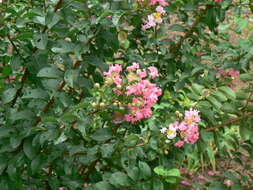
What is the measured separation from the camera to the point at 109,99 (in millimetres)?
1334

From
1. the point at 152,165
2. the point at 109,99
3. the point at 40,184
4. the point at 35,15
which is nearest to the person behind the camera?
the point at 109,99

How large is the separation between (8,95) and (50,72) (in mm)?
258

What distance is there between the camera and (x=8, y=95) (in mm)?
1567

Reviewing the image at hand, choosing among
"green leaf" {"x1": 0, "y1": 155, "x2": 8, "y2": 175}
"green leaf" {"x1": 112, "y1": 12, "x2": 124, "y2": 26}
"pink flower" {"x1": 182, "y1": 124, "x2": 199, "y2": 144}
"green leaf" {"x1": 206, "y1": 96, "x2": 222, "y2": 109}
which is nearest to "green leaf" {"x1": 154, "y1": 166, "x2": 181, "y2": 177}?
"pink flower" {"x1": 182, "y1": 124, "x2": 199, "y2": 144}

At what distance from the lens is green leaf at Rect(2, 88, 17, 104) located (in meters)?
1.55

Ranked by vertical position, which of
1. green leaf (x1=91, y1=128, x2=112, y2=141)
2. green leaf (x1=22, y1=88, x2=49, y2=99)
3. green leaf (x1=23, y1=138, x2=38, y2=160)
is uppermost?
green leaf (x1=22, y1=88, x2=49, y2=99)

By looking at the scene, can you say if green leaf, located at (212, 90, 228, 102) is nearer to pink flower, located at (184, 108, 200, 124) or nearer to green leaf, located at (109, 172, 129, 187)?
pink flower, located at (184, 108, 200, 124)

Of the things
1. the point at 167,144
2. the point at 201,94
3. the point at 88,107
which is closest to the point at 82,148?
the point at 88,107

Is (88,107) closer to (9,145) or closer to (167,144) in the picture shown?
(167,144)

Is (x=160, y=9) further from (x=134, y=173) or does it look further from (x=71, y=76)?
(x=134, y=173)

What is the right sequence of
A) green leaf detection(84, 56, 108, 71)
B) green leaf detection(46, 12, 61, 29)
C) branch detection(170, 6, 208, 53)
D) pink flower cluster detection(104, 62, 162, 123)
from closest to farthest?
1. pink flower cluster detection(104, 62, 162, 123)
2. green leaf detection(46, 12, 61, 29)
3. green leaf detection(84, 56, 108, 71)
4. branch detection(170, 6, 208, 53)

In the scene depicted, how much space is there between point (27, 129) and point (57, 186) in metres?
0.41

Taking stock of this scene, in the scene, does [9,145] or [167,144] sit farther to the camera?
[9,145]

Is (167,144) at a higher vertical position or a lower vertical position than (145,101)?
lower
